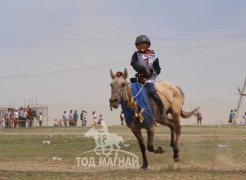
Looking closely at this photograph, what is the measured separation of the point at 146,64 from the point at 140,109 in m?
1.46

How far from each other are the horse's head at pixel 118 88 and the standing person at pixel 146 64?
1.00 meters

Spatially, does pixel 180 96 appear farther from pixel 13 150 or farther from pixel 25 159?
pixel 13 150

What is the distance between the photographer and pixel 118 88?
1355 centimetres

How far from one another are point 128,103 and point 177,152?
10.0 ft

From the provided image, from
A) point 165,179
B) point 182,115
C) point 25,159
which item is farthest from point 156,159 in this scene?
point 165,179

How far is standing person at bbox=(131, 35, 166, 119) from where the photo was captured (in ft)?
48.5

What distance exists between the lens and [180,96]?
16828mm

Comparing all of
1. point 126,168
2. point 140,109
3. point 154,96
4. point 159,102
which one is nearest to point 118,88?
point 140,109

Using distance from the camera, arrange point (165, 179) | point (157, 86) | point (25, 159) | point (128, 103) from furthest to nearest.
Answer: point (25, 159), point (157, 86), point (128, 103), point (165, 179)

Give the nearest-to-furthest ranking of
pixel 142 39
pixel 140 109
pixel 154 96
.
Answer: pixel 140 109 → pixel 154 96 → pixel 142 39

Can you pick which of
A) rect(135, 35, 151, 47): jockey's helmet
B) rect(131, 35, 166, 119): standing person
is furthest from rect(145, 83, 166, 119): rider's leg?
rect(135, 35, 151, 47): jockey's helmet

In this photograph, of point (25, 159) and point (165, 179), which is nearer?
point (165, 179)

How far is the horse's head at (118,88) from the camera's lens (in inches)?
524

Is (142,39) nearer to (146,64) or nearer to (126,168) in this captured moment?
(146,64)
